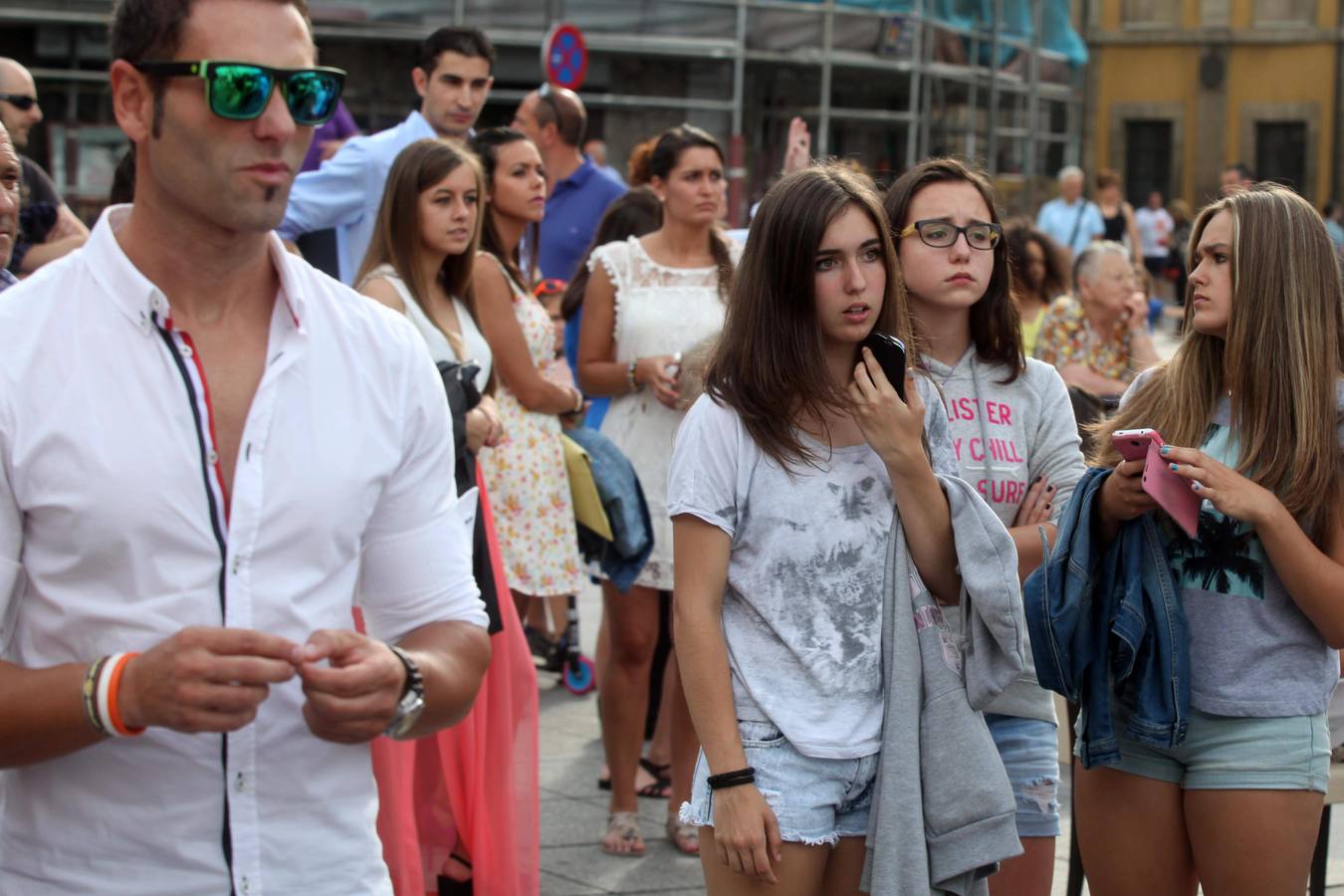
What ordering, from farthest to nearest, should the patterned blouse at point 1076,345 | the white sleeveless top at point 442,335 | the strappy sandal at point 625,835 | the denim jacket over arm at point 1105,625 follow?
the patterned blouse at point 1076,345 < the strappy sandal at point 625,835 < the white sleeveless top at point 442,335 < the denim jacket over arm at point 1105,625

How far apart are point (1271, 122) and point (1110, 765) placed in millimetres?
41129

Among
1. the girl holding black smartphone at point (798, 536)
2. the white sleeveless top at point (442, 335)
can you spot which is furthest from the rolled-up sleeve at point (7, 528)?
the white sleeveless top at point (442, 335)

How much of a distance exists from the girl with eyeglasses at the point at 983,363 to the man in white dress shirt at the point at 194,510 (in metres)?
1.81

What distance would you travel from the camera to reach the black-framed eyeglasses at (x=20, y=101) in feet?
18.9

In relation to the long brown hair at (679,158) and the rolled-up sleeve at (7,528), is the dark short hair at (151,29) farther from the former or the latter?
the long brown hair at (679,158)

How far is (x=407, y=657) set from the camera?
81.0 inches

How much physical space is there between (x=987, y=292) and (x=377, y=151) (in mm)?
2813

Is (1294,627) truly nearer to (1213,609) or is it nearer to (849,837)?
(1213,609)

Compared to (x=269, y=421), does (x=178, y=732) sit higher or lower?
lower

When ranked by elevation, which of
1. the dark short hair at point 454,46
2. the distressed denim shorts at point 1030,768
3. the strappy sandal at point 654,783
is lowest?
the strappy sandal at point 654,783

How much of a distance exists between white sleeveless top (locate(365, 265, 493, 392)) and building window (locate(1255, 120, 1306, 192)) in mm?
38998

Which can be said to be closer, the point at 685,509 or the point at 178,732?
the point at 178,732

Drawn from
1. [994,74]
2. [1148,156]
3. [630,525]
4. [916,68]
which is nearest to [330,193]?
[630,525]

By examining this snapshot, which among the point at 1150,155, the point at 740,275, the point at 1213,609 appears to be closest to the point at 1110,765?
the point at 1213,609
